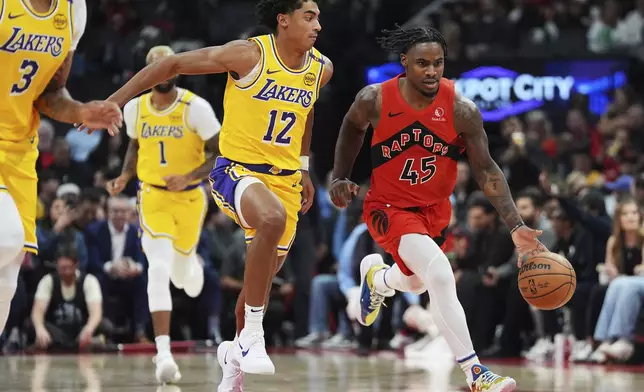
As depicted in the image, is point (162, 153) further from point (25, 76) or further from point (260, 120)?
point (25, 76)

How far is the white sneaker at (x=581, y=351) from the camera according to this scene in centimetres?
1059

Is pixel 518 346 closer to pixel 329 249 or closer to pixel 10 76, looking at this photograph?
pixel 329 249

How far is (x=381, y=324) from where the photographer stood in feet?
39.1

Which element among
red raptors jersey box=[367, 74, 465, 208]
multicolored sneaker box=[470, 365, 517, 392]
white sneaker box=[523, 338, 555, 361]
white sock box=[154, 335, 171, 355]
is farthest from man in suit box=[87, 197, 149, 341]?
multicolored sneaker box=[470, 365, 517, 392]

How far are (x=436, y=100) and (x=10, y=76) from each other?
8.78 ft

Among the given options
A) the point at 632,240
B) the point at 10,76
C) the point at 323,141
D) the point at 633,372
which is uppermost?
the point at 323,141

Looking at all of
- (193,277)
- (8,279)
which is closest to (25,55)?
(8,279)

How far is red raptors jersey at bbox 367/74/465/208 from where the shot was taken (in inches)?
271

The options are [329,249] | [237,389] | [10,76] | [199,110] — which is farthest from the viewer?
[329,249]

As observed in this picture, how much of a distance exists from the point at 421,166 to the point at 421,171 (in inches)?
1.3

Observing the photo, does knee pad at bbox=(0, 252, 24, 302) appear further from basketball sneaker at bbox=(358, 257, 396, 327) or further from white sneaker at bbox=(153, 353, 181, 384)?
basketball sneaker at bbox=(358, 257, 396, 327)

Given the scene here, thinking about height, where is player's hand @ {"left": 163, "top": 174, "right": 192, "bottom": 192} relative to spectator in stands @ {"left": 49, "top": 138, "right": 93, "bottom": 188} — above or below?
below

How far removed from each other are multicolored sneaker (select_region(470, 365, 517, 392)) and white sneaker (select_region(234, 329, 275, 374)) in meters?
1.19

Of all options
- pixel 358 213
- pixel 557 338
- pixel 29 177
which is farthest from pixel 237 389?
pixel 358 213
